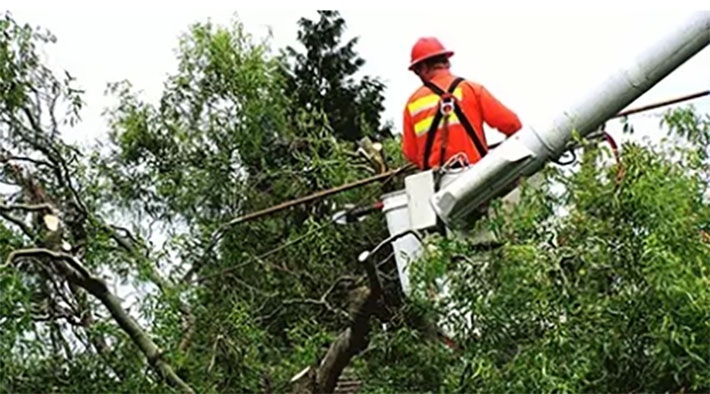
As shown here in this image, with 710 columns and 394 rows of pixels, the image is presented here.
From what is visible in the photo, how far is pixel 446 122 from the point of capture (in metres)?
3.85

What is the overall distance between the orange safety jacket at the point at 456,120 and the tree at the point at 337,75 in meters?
5.08

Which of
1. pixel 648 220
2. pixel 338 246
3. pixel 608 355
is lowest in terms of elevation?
pixel 608 355

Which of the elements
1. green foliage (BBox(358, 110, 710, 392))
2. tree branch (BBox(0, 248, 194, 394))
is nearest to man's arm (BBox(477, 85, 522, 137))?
green foliage (BBox(358, 110, 710, 392))

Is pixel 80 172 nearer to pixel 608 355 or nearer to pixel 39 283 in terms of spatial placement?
pixel 39 283

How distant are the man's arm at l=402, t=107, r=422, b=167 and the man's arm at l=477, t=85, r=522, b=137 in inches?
11.3

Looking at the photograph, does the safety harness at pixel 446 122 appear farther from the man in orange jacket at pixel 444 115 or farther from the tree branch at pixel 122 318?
the tree branch at pixel 122 318

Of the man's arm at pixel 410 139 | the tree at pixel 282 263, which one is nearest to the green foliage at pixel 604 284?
the tree at pixel 282 263

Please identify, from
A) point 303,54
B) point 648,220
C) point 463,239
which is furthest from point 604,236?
point 303,54

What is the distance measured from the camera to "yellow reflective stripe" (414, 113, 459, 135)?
3.83m

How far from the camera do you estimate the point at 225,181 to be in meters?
5.18

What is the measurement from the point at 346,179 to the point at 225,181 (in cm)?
92

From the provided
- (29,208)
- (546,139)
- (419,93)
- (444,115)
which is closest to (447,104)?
Result: (444,115)

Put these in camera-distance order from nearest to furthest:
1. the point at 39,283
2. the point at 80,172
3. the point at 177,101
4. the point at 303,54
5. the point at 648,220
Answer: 1. the point at 648,220
2. the point at 39,283
3. the point at 80,172
4. the point at 177,101
5. the point at 303,54

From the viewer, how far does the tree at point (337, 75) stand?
9422 mm
